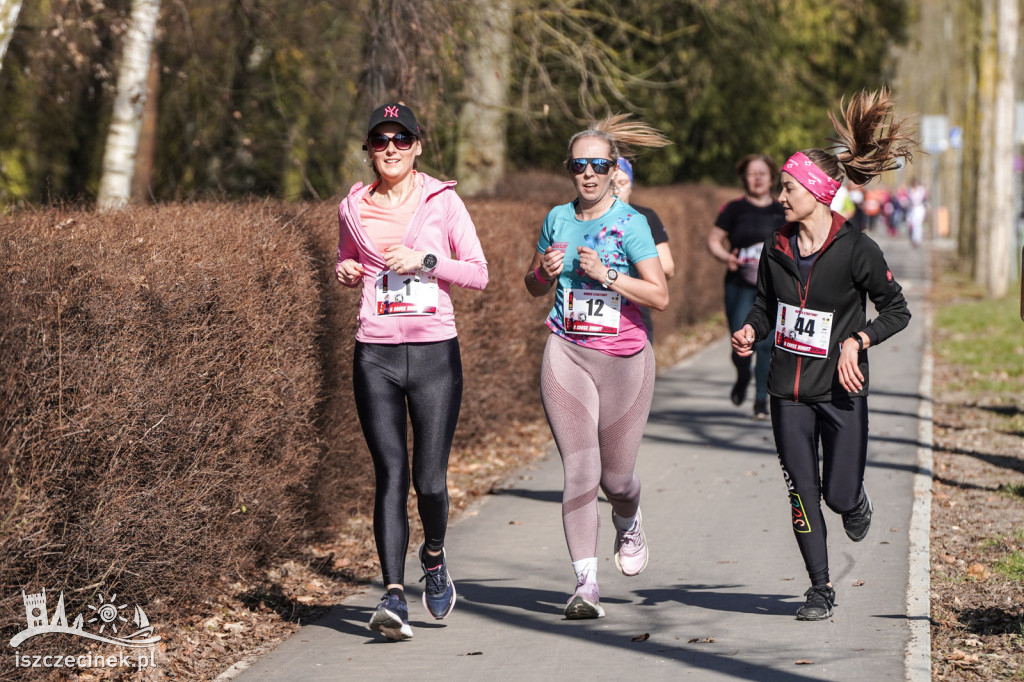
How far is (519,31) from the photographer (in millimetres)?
15227

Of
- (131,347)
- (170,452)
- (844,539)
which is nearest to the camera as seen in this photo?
(131,347)

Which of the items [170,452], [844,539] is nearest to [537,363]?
[844,539]

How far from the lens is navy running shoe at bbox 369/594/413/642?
5.22 m

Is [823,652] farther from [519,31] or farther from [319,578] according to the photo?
[519,31]

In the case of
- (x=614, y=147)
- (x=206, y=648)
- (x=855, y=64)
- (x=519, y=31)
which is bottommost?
(x=206, y=648)

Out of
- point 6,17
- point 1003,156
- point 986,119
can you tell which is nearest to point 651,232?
point 6,17

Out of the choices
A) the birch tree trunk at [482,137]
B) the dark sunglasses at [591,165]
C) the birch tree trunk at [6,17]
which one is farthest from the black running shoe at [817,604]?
the birch tree trunk at [482,137]

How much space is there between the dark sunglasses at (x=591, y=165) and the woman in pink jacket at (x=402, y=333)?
531mm

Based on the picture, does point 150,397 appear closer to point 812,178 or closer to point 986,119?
point 812,178

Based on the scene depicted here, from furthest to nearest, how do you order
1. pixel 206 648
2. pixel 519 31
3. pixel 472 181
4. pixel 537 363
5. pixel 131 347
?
pixel 472 181, pixel 519 31, pixel 537 363, pixel 206 648, pixel 131 347

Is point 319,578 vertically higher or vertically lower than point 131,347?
lower

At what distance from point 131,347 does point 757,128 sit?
2522 cm

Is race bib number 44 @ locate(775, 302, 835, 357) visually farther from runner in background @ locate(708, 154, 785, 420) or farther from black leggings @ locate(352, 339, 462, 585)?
runner in background @ locate(708, 154, 785, 420)

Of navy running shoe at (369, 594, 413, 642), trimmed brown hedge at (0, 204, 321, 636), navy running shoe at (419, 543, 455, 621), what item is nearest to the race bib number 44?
navy running shoe at (419, 543, 455, 621)
